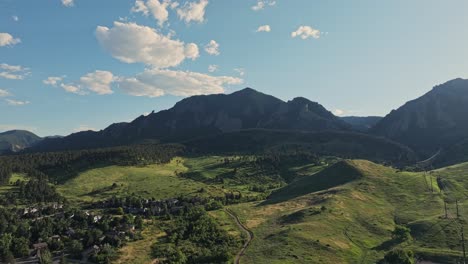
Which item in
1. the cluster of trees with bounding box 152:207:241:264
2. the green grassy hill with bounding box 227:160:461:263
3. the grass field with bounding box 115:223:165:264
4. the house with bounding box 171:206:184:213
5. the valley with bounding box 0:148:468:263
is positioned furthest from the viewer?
the house with bounding box 171:206:184:213

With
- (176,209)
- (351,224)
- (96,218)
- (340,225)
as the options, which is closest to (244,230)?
(340,225)

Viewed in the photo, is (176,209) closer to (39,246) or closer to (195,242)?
(195,242)

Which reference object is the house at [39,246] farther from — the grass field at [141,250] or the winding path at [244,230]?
the winding path at [244,230]

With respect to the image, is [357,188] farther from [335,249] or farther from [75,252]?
[75,252]

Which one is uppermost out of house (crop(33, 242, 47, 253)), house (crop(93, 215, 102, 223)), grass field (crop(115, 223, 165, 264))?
house (crop(93, 215, 102, 223))

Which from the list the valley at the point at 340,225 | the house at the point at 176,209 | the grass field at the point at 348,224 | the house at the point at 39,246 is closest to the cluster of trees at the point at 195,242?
the valley at the point at 340,225

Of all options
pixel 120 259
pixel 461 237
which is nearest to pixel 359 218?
pixel 461 237

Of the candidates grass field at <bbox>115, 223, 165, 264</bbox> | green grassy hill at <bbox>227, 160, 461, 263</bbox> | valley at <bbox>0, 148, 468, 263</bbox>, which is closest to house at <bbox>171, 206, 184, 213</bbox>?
valley at <bbox>0, 148, 468, 263</bbox>

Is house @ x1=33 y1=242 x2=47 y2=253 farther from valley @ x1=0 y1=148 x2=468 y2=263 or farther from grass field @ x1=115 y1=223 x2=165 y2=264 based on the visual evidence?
grass field @ x1=115 y1=223 x2=165 y2=264

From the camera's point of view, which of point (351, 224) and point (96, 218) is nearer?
point (351, 224)
